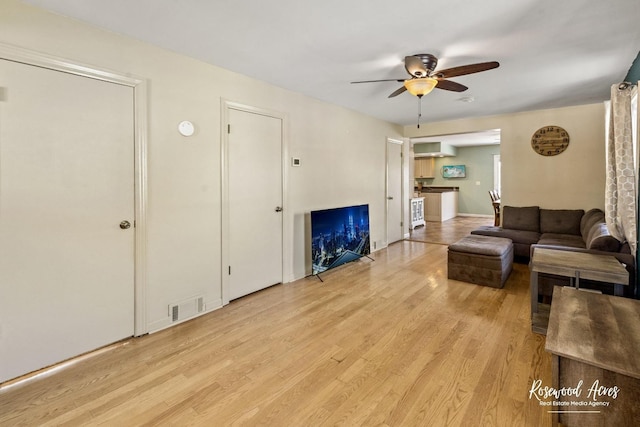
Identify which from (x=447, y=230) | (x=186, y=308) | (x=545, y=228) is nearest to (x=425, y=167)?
(x=447, y=230)

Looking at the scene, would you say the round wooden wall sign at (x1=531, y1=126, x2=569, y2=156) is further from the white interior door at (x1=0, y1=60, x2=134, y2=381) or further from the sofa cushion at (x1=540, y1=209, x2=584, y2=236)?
the white interior door at (x1=0, y1=60, x2=134, y2=381)

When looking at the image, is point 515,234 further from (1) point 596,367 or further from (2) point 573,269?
(1) point 596,367

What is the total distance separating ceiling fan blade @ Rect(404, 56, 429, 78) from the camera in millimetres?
2646

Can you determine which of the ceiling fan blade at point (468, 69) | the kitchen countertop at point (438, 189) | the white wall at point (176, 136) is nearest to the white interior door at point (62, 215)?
the white wall at point (176, 136)

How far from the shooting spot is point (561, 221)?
4.61 m

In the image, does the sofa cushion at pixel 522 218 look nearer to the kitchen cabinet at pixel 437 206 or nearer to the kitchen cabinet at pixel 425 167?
the kitchen cabinet at pixel 437 206

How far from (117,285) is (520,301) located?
148 inches

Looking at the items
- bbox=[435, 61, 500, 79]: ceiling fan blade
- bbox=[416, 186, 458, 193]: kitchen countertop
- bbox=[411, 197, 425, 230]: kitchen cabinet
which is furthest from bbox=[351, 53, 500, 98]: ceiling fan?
bbox=[416, 186, 458, 193]: kitchen countertop

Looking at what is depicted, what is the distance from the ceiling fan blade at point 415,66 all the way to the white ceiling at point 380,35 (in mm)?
78

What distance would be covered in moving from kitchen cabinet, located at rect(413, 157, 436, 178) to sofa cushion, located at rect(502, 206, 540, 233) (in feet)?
19.3

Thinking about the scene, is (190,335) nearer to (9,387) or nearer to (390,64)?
(9,387)

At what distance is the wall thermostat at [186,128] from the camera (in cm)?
270

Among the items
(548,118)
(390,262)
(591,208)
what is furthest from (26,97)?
(591,208)

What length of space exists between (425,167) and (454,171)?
98 cm
